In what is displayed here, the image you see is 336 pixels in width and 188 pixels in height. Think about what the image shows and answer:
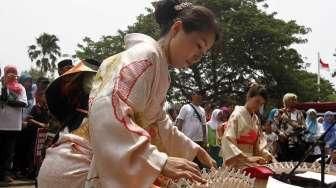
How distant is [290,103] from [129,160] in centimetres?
675

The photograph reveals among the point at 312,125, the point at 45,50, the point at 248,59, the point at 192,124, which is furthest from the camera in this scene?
the point at 45,50

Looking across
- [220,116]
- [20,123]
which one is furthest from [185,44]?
[220,116]

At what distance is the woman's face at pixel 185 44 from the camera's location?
6.57ft

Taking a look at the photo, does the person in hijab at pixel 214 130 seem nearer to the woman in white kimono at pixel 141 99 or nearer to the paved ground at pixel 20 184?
the paved ground at pixel 20 184

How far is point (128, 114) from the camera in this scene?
177 cm

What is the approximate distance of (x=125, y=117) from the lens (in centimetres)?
174

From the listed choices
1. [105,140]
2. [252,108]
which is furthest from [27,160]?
[105,140]

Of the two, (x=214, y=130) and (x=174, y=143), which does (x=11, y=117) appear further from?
(x=214, y=130)

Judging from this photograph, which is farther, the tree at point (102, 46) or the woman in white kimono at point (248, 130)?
the tree at point (102, 46)

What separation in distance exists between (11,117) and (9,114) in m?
0.04

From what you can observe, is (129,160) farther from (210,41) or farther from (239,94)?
(239,94)

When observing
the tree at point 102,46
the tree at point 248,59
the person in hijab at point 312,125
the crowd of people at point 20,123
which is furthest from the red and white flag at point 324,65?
the crowd of people at point 20,123

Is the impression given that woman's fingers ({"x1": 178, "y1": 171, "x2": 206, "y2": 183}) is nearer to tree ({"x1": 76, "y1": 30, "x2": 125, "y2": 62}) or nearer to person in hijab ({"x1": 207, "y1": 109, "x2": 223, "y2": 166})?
person in hijab ({"x1": 207, "y1": 109, "x2": 223, "y2": 166})

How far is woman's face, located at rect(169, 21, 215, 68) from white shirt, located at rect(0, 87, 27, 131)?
4334mm
